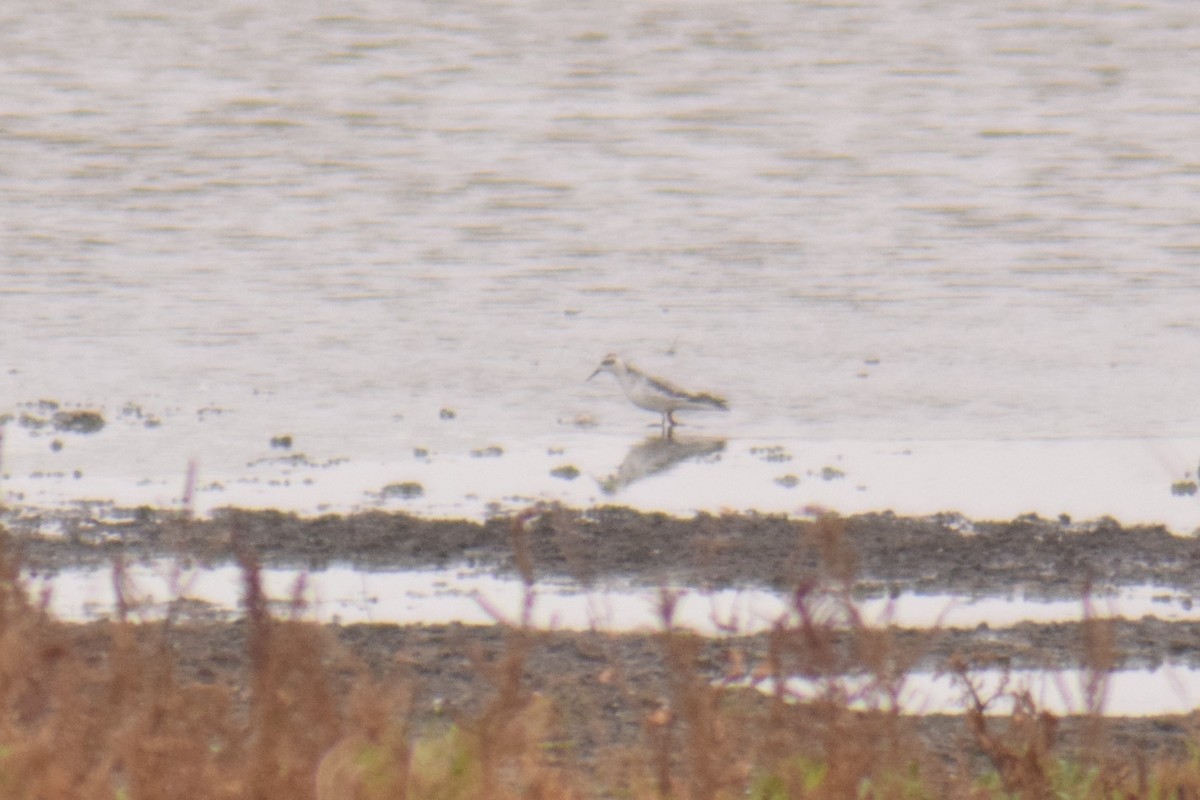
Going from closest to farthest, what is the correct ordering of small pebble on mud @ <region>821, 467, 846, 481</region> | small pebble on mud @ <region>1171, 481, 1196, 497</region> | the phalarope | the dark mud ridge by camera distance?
the dark mud ridge, small pebble on mud @ <region>1171, 481, 1196, 497</region>, small pebble on mud @ <region>821, 467, 846, 481</region>, the phalarope

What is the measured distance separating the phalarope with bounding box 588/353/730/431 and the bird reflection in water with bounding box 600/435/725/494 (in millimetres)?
205

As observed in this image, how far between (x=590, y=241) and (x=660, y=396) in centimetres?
769

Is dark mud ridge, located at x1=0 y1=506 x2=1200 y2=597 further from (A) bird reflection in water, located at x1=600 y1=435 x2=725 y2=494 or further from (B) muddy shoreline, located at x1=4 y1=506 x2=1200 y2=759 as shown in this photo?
(A) bird reflection in water, located at x1=600 y1=435 x2=725 y2=494

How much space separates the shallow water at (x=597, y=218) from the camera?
13438 millimetres

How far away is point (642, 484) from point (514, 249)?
29.0 feet

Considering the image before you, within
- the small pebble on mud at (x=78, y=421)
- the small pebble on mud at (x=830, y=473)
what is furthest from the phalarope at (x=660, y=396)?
the small pebble on mud at (x=78, y=421)

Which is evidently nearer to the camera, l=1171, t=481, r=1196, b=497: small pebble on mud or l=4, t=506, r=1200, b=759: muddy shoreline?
l=4, t=506, r=1200, b=759: muddy shoreline

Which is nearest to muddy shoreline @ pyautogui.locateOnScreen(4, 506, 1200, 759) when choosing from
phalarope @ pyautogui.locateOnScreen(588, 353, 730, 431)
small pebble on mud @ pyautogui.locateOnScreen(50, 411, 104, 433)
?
small pebble on mud @ pyautogui.locateOnScreen(50, 411, 104, 433)

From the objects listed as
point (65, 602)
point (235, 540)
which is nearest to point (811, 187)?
point (65, 602)

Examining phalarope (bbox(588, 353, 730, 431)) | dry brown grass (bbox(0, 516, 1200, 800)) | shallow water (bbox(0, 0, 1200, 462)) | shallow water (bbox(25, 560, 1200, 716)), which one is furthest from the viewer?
shallow water (bbox(0, 0, 1200, 462))

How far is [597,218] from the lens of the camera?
21297 mm

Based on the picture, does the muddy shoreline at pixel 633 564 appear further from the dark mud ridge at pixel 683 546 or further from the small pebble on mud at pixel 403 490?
the small pebble on mud at pixel 403 490

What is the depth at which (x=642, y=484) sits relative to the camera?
10766 mm

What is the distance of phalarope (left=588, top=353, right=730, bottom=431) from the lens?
484 inches
